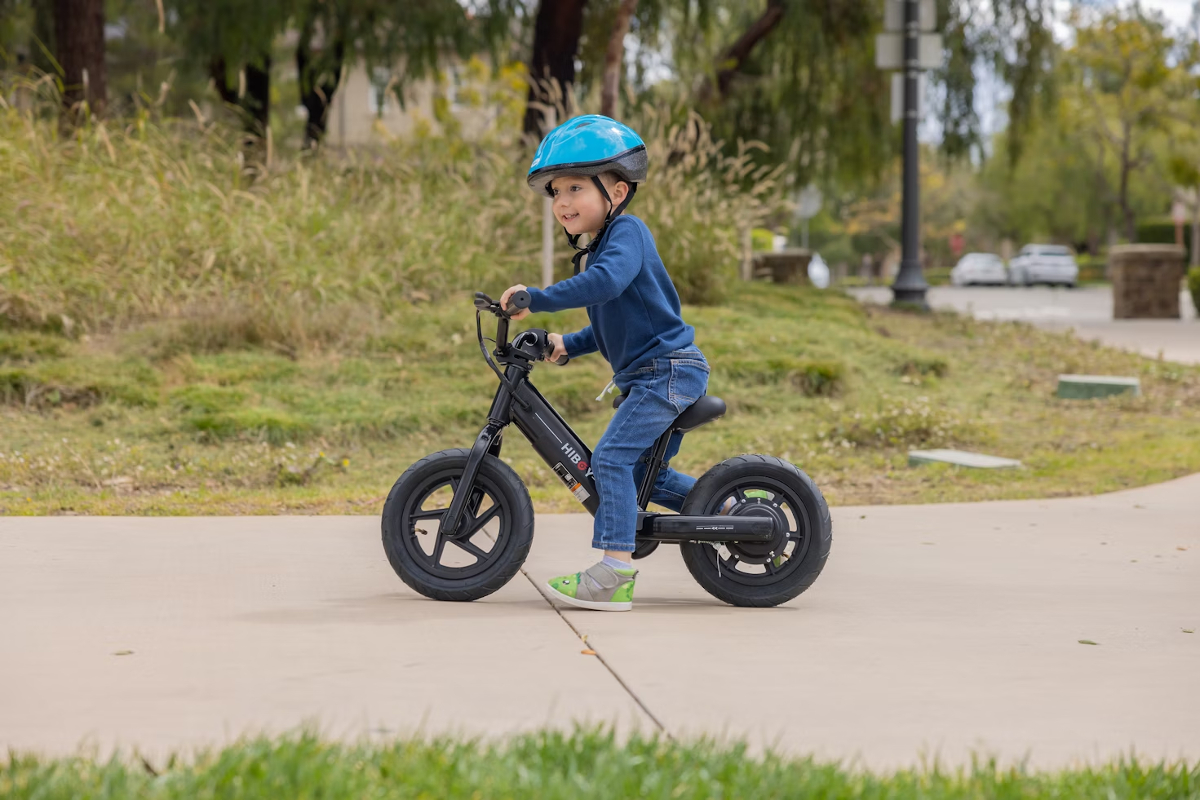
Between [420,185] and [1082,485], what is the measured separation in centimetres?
773

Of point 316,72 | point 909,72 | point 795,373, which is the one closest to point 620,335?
point 795,373

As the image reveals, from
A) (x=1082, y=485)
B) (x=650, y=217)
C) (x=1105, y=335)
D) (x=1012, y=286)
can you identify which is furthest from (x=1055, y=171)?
(x=1082, y=485)

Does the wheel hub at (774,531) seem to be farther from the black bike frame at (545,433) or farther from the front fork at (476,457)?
the front fork at (476,457)

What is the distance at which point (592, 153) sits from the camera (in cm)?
470

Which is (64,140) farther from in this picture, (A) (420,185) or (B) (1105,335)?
(B) (1105,335)

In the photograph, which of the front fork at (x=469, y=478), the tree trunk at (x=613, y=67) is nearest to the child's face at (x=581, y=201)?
the front fork at (x=469, y=478)

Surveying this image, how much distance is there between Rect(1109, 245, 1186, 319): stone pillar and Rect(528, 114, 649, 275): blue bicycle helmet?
18.7 meters

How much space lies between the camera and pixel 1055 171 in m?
68.6

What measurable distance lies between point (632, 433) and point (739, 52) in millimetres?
15859

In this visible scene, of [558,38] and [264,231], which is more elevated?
[558,38]

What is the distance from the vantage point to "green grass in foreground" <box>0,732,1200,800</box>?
2736 mm

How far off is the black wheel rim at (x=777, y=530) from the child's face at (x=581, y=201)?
0.99 metres

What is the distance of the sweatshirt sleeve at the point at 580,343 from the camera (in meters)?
4.96

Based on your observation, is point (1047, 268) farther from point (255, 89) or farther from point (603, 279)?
point (603, 279)
